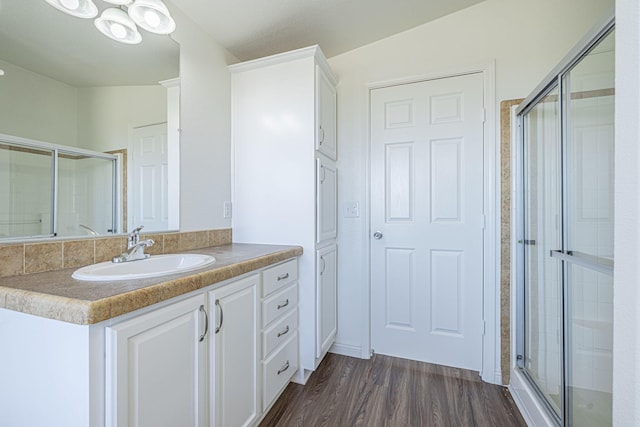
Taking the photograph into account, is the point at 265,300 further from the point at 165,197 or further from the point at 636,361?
the point at 636,361

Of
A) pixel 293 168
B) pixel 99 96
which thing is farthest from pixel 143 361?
pixel 293 168

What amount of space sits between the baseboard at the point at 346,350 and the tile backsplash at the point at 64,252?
142cm

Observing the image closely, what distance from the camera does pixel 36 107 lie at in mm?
1040

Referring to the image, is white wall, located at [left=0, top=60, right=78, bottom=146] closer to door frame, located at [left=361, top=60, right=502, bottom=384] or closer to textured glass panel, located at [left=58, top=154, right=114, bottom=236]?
textured glass panel, located at [left=58, top=154, right=114, bottom=236]

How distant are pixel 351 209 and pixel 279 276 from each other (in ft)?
2.86

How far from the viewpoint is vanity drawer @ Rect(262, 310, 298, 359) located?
1.41 meters

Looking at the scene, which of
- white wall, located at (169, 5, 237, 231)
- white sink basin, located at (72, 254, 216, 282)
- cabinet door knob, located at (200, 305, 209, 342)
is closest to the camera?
white sink basin, located at (72, 254, 216, 282)

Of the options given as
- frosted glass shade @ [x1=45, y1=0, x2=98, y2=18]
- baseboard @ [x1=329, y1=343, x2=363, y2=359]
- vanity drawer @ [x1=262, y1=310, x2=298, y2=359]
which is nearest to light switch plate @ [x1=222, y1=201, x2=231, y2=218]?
vanity drawer @ [x1=262, y1=310, x2=298, y2=359]

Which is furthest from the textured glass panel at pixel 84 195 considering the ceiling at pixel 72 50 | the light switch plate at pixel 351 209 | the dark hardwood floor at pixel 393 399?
the light switch plate at pixel 351 209

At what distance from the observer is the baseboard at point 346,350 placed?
212 cm

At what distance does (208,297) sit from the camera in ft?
3.40

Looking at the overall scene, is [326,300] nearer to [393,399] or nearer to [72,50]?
[393,399]

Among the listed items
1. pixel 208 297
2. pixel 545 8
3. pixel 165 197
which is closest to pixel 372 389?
pixel 208 297

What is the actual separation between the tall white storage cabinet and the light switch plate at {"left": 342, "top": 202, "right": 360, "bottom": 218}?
18cm
